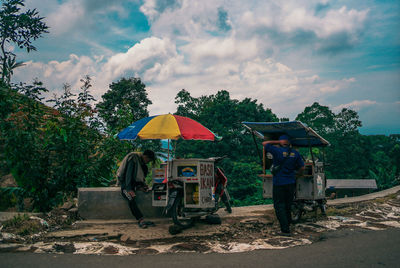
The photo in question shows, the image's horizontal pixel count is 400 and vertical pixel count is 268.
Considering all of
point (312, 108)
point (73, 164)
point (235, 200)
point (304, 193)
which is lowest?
point (235, 200)

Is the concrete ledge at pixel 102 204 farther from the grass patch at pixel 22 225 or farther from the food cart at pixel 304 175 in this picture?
the food cart at pixel 304 175

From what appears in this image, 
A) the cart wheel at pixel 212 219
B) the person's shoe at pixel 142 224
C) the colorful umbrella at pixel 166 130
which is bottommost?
the person's shoe at pixel 142 224

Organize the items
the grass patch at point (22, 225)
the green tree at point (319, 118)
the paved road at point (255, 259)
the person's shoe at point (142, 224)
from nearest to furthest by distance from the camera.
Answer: the paved road at point (255, 259) → the grass patch at point (22, 225) → the person's shoe at point (142, 224) → the green tree at point (319, 118)

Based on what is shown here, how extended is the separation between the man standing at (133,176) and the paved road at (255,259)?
2.05 meters

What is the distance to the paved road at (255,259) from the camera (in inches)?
183

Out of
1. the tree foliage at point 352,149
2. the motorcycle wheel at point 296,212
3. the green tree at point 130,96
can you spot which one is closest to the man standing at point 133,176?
the motorcycle wheel at point 296,212

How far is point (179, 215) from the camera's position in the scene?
23.4 ft

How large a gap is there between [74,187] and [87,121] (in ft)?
5.48

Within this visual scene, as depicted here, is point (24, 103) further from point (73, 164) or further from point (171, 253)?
point (171, 253)

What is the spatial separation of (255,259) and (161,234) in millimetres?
2243

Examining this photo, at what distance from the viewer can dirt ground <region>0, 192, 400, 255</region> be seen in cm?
567

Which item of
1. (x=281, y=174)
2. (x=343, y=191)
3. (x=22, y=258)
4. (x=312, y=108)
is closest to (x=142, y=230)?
(x=22, y=258)

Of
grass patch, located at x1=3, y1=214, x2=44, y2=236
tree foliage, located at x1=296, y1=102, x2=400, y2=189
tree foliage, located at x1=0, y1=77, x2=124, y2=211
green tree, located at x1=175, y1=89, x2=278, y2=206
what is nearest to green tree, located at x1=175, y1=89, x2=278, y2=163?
green tree, located at x1=175, y1=89, x2=278, y2=206

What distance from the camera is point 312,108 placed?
49062mm
